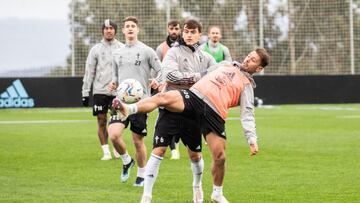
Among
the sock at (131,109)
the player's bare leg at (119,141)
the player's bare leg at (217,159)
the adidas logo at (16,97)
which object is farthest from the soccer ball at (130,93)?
the adidas logo at (16,97)

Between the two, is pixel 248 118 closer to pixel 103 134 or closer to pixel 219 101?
pixel 219 101

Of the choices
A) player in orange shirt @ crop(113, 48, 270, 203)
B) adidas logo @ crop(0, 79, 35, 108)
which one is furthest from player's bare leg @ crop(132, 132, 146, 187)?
adidas logo @ crop(0, 79, 35, 108)

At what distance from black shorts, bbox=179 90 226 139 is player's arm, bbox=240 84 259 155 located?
0.26 metres

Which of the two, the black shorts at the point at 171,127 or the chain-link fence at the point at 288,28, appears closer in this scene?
the black shorts at the point at 171,127

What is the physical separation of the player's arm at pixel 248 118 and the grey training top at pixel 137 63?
9.72ft

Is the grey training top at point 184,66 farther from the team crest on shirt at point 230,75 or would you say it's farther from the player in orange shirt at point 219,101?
the team crest on shirt at point 230,75

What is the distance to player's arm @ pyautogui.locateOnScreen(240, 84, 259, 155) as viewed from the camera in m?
9.84

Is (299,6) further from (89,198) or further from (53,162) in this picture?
(89,198)

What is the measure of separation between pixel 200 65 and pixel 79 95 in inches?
944

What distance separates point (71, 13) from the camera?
36.4 metres

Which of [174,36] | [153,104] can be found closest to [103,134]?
[174,36]

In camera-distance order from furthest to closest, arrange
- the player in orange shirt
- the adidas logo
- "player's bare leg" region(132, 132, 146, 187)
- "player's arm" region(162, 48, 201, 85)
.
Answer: the adidas logo, "player's bare leg" region(132, 132, 146, 187), "player's arm" region(162, 48, 201, 85), the player in orange shirt

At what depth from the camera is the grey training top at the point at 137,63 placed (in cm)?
1299

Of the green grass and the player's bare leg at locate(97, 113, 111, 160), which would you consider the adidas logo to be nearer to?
the green grass
